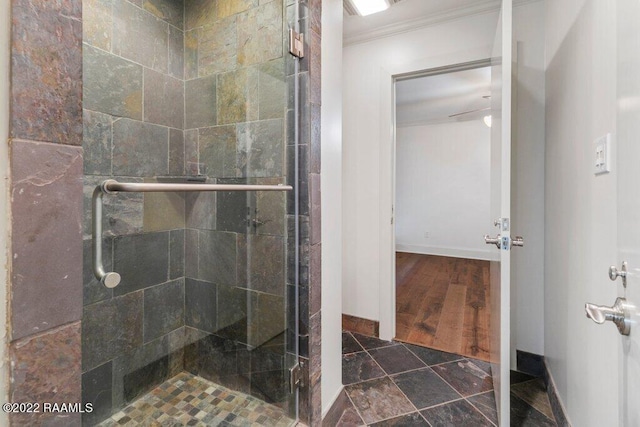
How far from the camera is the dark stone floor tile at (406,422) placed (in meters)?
1.52

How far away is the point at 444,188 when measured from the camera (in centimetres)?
539

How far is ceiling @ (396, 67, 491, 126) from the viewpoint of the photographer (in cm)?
345

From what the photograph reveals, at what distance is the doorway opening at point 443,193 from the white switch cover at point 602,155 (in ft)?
7.10

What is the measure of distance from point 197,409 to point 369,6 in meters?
2.61

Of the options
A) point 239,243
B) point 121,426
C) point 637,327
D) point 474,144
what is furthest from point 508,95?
point 474,144

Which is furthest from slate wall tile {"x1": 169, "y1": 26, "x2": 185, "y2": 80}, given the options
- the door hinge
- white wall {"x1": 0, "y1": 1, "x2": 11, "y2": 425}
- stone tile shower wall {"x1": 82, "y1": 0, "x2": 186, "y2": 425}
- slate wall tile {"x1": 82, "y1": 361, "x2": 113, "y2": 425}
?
the door hinge

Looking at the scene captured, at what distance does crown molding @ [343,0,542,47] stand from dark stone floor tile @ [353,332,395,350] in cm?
237

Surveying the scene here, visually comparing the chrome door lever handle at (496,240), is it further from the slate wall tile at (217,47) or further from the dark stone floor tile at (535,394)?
the slate wall tile at (217,47)

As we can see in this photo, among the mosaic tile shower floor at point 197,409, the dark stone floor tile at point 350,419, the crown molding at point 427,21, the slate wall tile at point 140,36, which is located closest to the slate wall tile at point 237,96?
the slate wall tile at point 140,36

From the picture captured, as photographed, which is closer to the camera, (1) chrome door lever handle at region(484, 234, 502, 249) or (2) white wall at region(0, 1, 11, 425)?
(2) white wall at region(0, 1, 11, 425)

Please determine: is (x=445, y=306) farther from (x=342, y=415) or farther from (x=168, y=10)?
(x=168, y=10)

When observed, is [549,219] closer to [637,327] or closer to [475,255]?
[637,327]

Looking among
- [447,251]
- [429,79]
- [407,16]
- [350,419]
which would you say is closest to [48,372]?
[350,419]

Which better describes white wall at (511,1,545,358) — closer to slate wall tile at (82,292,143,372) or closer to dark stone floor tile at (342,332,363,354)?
dark stone floor tile at (342,332,363,354)
